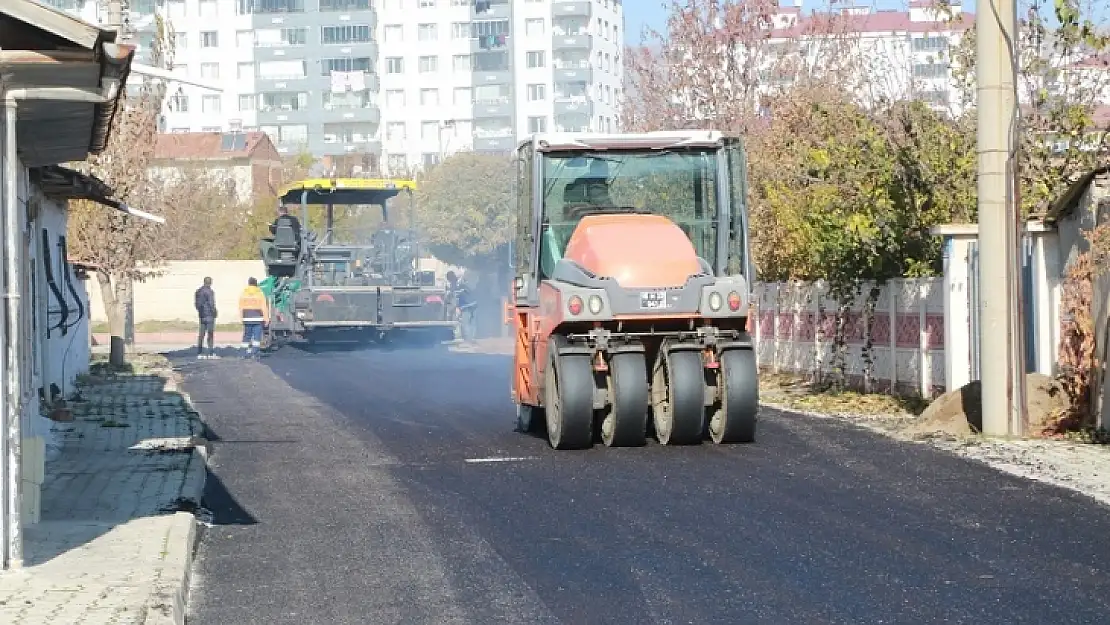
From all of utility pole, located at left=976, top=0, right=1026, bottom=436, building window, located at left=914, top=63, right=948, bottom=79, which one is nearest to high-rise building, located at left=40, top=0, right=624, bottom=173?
building window, located at left=914, top=63, right=948, bottom=79

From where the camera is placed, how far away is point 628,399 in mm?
15383

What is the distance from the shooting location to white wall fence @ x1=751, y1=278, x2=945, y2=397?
19984 millimetres

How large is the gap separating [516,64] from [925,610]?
111 m

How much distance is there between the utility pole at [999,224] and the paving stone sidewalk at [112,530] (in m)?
7.34

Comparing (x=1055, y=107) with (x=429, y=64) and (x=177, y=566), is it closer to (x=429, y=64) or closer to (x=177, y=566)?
(x=177, y=566)

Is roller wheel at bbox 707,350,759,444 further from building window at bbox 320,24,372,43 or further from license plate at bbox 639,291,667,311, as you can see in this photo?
building window at bbox 320,24,372,43

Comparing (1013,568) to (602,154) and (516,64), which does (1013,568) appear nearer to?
(602,154)

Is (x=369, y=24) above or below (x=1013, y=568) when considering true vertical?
above

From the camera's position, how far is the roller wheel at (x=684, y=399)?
15.4 metres

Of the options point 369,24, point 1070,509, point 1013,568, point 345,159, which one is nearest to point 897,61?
point 1070,509

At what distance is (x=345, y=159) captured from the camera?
111562 millimetres

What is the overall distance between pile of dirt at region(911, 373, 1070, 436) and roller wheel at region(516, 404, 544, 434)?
383 centimetres

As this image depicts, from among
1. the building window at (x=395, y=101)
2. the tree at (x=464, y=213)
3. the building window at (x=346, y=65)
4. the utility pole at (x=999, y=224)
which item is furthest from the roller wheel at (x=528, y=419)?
the building window at (x=395, y=101)

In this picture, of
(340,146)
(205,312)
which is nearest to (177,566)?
(205,312)
